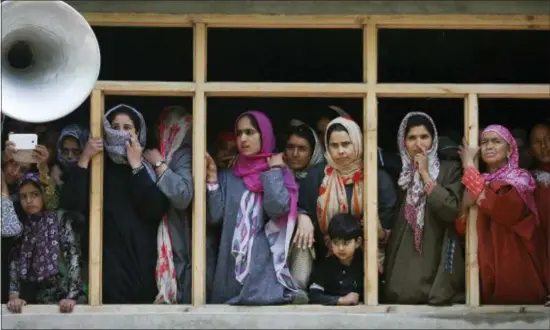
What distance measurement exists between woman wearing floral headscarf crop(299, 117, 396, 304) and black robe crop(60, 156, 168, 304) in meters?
0.74

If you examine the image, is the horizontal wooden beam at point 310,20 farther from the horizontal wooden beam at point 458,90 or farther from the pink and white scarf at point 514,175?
the pink and white scarf at point 514,175

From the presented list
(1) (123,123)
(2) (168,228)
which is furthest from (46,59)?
(2) (168,228)

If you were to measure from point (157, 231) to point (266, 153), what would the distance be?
2.20ft

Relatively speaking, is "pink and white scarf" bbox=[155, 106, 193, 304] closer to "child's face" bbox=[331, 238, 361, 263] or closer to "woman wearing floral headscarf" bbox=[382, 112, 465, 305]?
"child's face" bbox=[331, 238, 361, 263]

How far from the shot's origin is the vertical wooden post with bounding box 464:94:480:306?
30.6 feet

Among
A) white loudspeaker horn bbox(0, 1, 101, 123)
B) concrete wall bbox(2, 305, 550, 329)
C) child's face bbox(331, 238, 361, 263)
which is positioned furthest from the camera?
child's face bbox(331, 238, 361, 263)

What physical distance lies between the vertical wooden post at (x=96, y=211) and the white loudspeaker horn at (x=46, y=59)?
0.58 meters

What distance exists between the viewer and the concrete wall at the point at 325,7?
941 cm

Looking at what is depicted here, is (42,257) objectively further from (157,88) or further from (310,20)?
(310,20)

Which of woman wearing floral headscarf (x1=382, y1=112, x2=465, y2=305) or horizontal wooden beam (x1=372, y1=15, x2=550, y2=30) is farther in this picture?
horizontal wooden beam (x1=372, y1=15, x2=550, y2=30)

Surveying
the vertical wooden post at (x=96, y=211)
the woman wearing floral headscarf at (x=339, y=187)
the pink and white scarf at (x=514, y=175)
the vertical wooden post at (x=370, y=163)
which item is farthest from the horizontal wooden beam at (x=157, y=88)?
the pink and white scarf at (x=514, y=175)

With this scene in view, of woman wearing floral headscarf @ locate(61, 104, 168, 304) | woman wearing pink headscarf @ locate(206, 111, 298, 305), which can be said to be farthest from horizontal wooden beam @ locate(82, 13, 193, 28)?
woman wearing pink headscarf @ locate(206, 111, 298, 305)

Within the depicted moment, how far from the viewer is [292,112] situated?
34.1ft

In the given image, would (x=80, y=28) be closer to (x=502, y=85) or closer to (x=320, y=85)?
(x=320, y=85)
